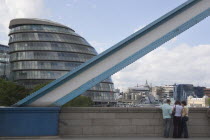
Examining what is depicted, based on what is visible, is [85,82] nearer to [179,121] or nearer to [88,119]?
[88,119]

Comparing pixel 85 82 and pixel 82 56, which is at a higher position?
pixel 82 56

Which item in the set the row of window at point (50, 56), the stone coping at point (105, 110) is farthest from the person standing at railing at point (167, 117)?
the row of window at point (50, 56)

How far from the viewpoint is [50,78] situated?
279ft

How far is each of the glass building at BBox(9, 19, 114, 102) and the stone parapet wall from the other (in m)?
74.0

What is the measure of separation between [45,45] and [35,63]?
5338 mm

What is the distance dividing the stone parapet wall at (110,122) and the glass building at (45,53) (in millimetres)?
74012

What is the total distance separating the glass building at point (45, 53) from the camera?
86.0 m

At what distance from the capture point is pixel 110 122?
11.7m

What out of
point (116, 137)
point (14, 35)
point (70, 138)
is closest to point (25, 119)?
point (70, 138)

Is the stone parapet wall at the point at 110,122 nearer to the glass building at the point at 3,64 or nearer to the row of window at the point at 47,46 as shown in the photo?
the row of window at the point at 47,46

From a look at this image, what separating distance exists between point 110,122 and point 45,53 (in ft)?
251

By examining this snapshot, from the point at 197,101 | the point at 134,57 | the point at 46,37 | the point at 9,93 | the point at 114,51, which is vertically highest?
the point at 46,37

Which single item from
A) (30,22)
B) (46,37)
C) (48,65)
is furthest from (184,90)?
(46,37)

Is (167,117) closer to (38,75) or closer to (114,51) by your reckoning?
(114,51)
